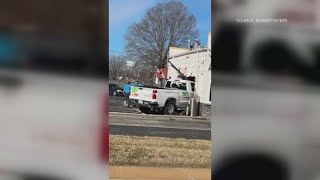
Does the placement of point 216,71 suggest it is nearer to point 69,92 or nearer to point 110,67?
point 110,67

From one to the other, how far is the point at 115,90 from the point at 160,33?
1.45 ft

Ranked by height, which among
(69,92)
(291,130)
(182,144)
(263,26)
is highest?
(263,26)

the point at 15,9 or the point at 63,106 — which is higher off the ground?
the point at 15,9

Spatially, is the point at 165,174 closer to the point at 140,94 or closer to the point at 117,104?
the point at 140,94

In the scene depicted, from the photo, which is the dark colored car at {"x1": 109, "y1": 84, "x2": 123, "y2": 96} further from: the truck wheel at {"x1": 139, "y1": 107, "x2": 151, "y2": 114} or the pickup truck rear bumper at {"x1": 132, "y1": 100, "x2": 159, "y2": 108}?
the truck wheel at {"x1": 139, "y1": 107, "x2": 151, "y2": 114}

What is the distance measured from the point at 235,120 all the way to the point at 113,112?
2.44 feet

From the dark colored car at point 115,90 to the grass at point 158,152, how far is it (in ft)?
3.43

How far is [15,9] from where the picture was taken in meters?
2.65

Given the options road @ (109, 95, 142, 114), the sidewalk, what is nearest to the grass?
the sidewalk

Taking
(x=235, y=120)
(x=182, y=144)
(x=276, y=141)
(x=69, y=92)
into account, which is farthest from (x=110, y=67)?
(x=182, y=144)

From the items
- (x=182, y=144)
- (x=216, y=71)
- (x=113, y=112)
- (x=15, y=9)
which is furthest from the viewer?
(x=182, y=144)

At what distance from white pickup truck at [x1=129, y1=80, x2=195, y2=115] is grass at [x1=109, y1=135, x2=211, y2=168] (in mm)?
720

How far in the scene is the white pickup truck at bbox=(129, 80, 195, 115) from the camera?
314cm

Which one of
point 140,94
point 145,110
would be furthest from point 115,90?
point 145,110
